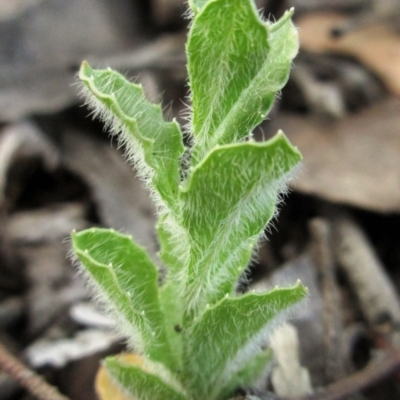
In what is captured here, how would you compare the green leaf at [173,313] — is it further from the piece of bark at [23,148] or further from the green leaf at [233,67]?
the piece of bark at [23,148]

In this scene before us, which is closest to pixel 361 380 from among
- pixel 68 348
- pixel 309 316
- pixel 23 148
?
pixel 309 316

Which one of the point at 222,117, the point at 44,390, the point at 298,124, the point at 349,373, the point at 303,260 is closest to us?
the point at 222,117

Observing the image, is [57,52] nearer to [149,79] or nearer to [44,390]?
[149,79]

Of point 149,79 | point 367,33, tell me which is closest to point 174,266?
point 149,79

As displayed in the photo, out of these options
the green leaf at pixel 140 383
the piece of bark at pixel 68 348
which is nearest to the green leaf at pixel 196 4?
the green leaf at pixel 140 383

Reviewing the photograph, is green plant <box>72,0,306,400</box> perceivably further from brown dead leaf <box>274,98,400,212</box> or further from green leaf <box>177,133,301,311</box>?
brown dead leaf <box>274,98,400,212</box>

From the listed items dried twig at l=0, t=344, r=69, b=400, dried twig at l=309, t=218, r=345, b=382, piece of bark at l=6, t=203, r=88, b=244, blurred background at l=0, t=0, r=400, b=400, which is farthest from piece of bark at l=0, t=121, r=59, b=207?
Answer: dried twig at l=309, t=218, r=345, b=382

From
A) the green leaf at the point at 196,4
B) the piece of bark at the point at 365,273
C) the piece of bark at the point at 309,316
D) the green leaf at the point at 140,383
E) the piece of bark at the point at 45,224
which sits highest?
the green leaf at the point at 196,4
